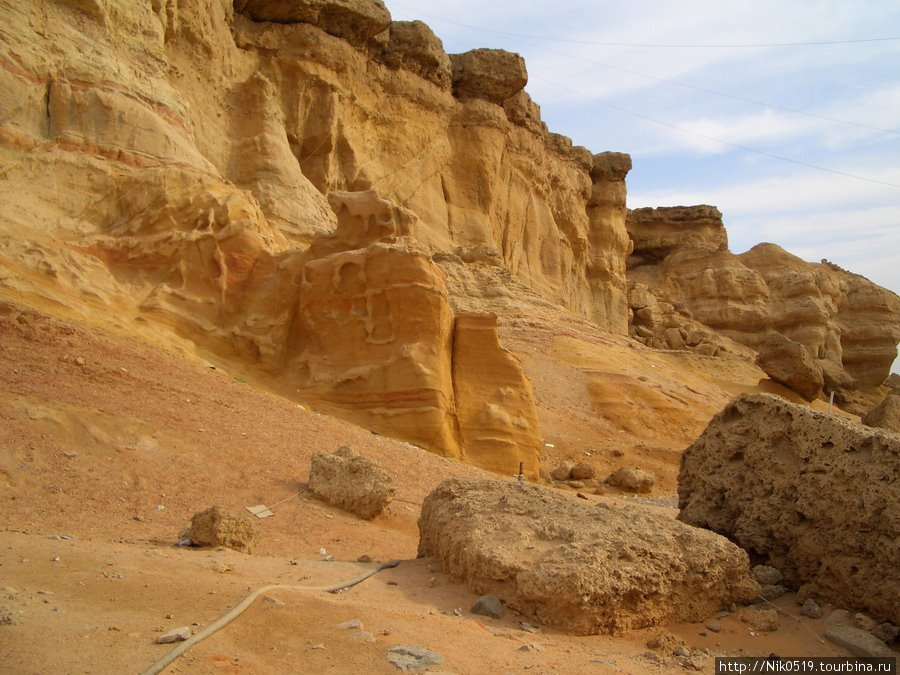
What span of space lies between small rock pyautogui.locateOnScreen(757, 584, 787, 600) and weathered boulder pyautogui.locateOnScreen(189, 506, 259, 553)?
11.4 feet

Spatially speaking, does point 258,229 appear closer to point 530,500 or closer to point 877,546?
point 530,500

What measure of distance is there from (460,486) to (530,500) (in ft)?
1.87

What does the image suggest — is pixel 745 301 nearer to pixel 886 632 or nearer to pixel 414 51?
pixel 414 51

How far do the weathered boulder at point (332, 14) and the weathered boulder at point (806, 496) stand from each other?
2199cm

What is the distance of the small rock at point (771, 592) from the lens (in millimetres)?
4887

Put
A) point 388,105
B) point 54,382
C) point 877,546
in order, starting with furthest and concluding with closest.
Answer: point 388,105, point 54,382, point 877,546

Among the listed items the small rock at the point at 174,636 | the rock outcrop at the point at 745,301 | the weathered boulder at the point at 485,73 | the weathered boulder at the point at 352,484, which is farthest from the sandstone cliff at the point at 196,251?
the rock outcrop at the point at 745,301

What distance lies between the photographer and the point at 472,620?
13.3 ft

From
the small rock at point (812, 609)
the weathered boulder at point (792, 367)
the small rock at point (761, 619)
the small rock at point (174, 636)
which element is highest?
the weathered boulder at point (792, 367)

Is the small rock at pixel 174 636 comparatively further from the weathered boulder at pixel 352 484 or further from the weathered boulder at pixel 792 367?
the weathered boulder at pixel 792 367

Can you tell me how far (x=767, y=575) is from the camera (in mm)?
5031

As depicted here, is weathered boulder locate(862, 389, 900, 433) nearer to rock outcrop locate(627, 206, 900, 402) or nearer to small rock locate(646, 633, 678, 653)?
rock outcrop locate(627, 206, 900, 402)

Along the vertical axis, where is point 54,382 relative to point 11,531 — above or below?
above

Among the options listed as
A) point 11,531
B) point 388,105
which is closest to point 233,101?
point 388,105
